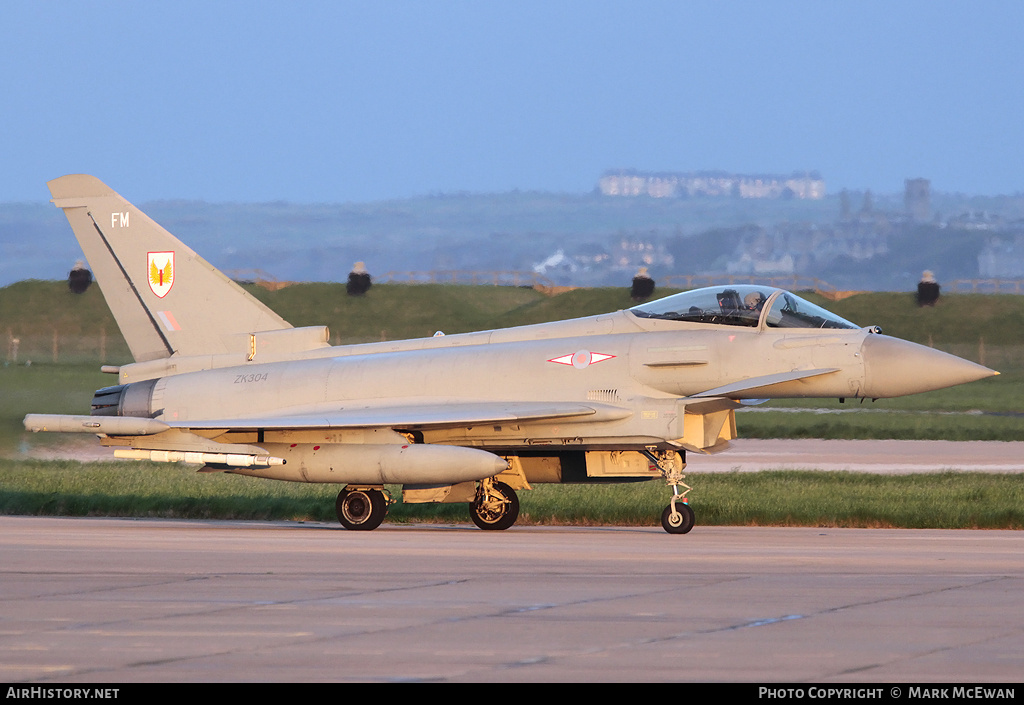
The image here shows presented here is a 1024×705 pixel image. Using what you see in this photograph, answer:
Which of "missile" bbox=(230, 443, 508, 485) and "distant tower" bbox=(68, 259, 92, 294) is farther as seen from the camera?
"distant tower" bbox=(68, 259, 92, 294)

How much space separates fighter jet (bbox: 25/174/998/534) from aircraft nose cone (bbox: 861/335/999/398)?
0.07 ft

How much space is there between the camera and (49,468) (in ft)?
77.9

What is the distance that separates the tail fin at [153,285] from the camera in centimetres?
1783

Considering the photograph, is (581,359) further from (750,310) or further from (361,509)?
(361,509)

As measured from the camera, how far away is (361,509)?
16469 mm

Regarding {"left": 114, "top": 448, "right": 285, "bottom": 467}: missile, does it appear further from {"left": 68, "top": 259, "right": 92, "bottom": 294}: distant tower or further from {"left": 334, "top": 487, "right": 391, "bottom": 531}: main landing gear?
{"left": 68, "top": 259, "right": 92, "bottom": 294}: distant tower

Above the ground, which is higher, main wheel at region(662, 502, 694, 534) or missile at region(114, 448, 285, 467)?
missile at region(114, 448, 285, 467)

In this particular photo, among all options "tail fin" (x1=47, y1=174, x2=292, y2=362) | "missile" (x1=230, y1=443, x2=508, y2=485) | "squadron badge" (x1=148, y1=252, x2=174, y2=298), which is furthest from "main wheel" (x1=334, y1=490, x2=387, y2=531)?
"squadron badge" (x1=148, y1=252, x2=174, y2=298)

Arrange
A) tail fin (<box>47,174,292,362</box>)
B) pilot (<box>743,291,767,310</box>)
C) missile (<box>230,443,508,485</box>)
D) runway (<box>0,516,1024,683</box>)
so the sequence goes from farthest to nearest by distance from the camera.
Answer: tail fin (<box>47,174,292,362</box>) < pilot (<box>743,291,767,310</box>) < missile (<box>230,443,508,485</box>) < runway (<box>0,516,1024,683</box>)

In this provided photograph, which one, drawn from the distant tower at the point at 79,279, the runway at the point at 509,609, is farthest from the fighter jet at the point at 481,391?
the distant tower at the point at 79,279

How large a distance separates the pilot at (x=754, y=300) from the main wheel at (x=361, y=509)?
5.07 metres

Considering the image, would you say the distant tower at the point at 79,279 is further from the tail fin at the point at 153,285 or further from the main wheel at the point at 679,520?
the main wheel at the point at 679,520

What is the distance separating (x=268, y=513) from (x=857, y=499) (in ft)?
27.2

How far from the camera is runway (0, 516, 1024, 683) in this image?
707cm
